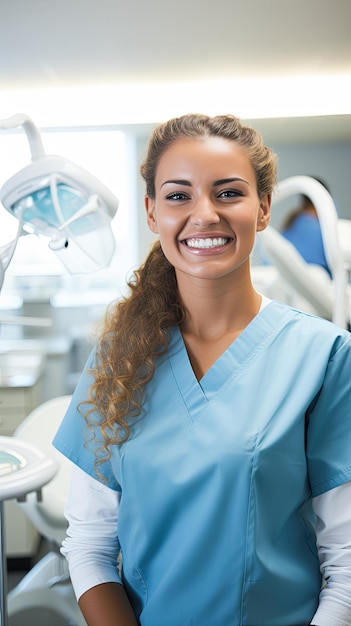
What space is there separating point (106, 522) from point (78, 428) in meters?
0.15

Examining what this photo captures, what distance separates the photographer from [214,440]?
32.2 inches

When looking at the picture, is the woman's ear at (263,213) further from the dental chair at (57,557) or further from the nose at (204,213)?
the dental chair at (57,557)

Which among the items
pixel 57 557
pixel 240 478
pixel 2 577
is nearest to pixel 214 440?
pixel 240 478

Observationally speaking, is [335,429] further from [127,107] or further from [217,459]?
[127,107]

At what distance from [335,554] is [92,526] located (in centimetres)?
36

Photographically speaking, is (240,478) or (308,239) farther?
(308,239)

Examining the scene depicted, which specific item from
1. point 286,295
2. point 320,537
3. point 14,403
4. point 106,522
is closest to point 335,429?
point 320,537

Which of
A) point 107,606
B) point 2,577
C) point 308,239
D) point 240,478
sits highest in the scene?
point 308,239

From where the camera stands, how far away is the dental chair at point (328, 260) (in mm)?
1573

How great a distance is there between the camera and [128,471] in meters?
0.86

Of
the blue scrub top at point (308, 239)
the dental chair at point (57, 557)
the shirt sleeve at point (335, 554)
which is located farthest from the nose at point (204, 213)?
the blue scrub top at point (308, 239)

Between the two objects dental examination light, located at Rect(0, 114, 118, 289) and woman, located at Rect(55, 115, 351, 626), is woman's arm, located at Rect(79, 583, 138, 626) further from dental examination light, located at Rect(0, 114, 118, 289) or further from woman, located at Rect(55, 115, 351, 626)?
dental examination light, located at Rect(0, 114, 118, 289)

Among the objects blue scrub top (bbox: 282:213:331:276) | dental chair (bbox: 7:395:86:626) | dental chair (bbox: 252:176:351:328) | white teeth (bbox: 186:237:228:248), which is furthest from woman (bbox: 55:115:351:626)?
blue scrub top (bbox: 282:213:331:276)

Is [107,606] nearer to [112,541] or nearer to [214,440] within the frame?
[112,541]
